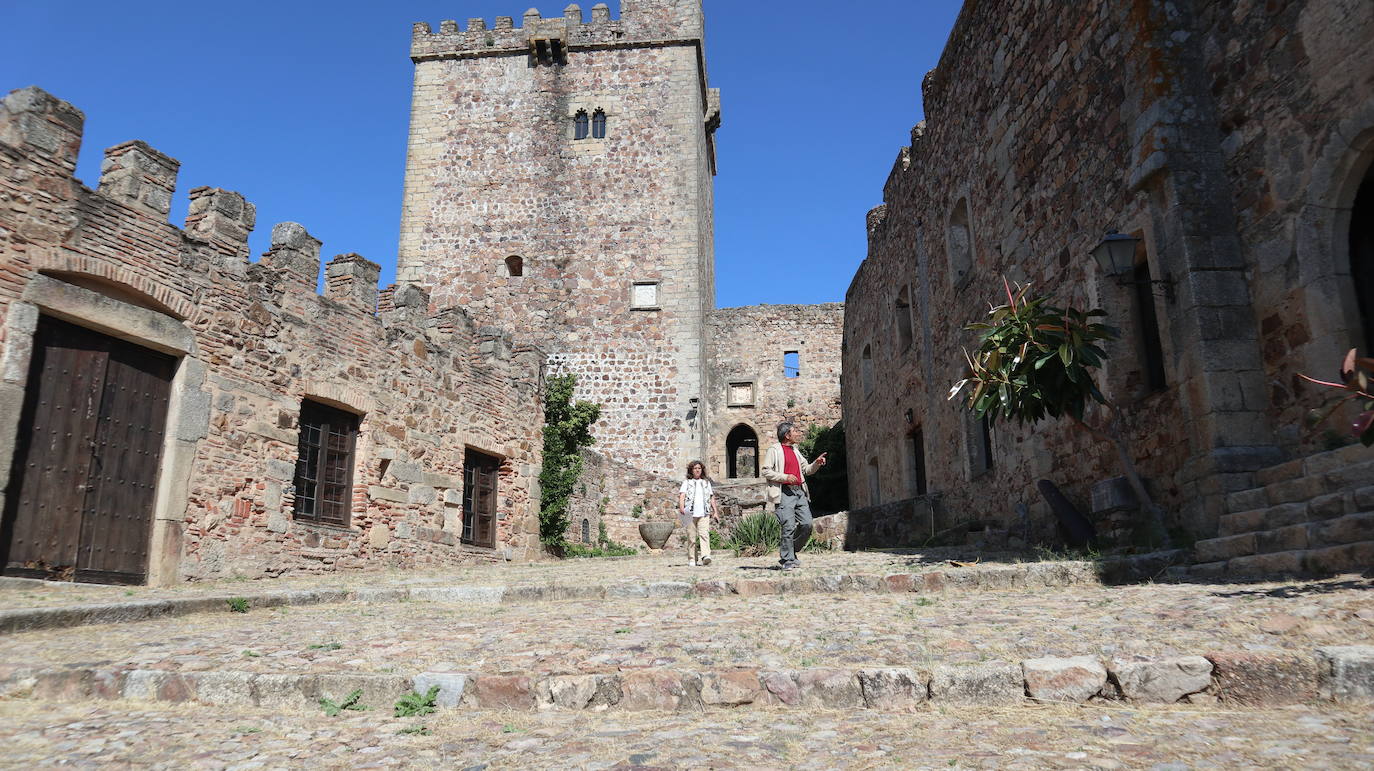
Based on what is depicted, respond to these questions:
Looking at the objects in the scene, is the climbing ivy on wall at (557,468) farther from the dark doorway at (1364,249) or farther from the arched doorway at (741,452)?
the dark doorway at (1364,249)

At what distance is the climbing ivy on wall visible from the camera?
15.7 metres

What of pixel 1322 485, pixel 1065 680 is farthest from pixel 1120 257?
pixel 1065 680

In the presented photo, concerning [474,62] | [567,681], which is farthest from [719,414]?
[567,681]

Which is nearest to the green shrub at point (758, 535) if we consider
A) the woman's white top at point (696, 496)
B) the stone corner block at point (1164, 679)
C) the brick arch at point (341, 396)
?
the woman's white top at point (696, 496)

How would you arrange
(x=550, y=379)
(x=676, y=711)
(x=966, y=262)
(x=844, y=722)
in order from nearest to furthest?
(x=844, y=722), (x=676, y=711), (x=966, y=262), (x=550, y=379)

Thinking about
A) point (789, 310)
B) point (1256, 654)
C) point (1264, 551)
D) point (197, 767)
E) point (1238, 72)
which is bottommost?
point (197, 767)

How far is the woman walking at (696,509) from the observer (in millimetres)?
10258

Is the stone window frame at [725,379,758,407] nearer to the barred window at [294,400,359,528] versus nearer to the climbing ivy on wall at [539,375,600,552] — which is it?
the climbing ivy on wall at [539,375,600,552]

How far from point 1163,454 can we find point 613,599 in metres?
4.44

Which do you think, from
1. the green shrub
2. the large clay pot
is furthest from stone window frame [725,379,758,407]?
the green shrub

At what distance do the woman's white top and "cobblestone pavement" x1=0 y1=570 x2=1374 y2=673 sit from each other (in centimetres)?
404

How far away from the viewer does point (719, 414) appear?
2759 centimetres

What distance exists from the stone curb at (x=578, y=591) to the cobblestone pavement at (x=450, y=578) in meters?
0.44

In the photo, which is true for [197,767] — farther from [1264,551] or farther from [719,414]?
[719,414]
